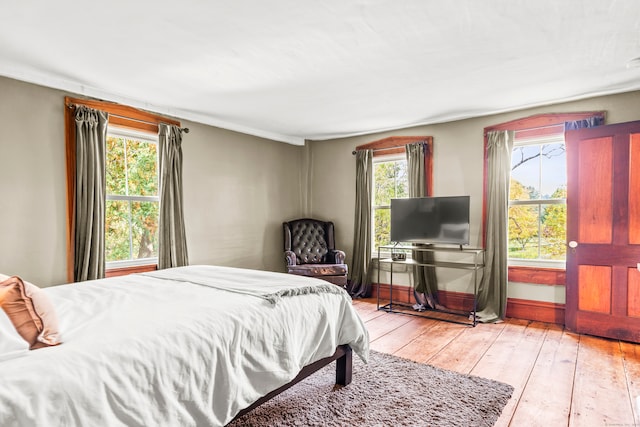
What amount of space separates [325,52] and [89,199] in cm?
255

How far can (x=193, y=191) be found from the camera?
14.5 feet

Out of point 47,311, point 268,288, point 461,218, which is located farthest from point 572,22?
point 47,311

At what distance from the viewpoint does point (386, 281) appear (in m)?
5.24

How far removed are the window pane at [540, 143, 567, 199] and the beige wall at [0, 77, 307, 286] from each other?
335 cm

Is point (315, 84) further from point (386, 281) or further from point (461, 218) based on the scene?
point (386, 281)

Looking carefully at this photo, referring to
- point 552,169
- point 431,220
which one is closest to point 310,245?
point 431,220

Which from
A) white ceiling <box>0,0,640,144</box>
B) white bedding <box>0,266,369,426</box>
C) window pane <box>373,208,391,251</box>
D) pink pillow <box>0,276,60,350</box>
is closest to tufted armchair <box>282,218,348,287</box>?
window pane <box>373,208,391,251</box>

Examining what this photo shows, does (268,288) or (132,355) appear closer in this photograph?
(132,355)

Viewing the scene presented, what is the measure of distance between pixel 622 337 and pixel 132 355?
408 centimetres

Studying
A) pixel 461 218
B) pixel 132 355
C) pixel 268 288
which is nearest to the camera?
pixel 132 355

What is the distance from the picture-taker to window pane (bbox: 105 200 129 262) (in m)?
3.83

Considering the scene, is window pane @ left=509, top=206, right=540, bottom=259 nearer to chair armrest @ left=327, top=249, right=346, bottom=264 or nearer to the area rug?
chair armrest @ left=327, top=249, right=346, bottom=264

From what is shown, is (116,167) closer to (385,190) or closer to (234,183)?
(234,183)

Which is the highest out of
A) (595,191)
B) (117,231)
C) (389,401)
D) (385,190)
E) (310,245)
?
(385,190)
